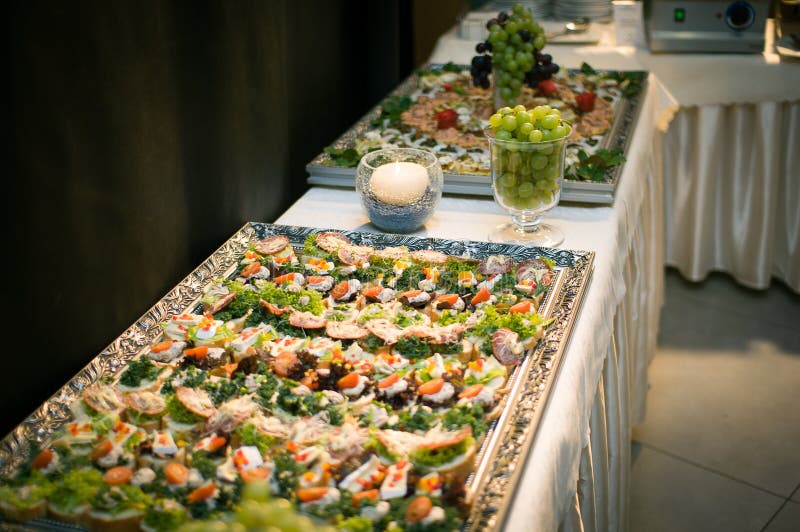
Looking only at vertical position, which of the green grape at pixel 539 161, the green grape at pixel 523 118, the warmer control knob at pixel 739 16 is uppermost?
the warmer control knob at pixel 739 16

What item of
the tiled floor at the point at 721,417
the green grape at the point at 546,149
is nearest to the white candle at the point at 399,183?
the green grape at the point at 546,149

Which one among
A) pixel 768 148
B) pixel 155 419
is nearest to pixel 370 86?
pixel 768 148

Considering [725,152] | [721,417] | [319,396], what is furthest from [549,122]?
[725,152]

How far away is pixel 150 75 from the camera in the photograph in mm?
1487

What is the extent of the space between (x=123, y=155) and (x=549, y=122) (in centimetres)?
79

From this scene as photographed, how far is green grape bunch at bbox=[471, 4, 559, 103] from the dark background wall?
520 millimetres

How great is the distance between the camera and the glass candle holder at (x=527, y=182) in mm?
1661

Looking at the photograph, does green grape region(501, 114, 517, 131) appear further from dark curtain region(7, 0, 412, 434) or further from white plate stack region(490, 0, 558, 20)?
white plate stack region(490, 0, 558, 20)

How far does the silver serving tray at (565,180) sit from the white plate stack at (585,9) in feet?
2.74

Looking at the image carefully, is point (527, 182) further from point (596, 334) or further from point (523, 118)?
point (596, 334)

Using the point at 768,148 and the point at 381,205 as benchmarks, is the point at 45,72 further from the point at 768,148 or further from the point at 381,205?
the point at 768,148

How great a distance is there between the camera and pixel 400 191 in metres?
1.73

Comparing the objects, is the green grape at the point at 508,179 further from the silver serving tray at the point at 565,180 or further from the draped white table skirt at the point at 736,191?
the draped white table skirt at the point at 736,191

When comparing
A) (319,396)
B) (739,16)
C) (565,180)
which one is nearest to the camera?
(319,396)
